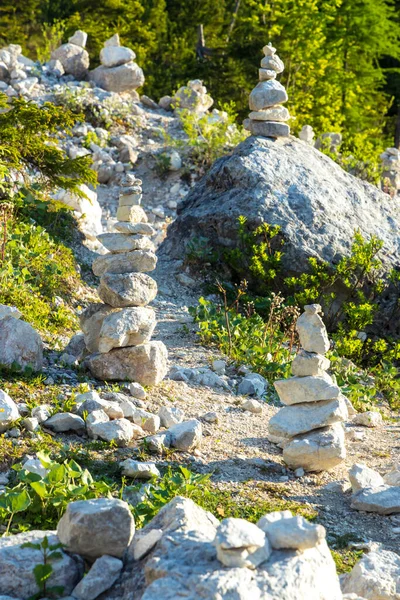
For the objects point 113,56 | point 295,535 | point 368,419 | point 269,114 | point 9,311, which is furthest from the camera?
point 113,56

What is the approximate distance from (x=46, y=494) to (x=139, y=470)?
0.79 m

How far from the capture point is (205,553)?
320cm

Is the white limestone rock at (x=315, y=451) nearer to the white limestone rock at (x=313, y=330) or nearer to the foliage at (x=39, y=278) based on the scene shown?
the white limestone rock at (x=313, y=330)

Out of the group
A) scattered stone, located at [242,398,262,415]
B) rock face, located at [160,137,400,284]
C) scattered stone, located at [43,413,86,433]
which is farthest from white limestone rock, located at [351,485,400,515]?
rock face, located at [160,137,400,284]

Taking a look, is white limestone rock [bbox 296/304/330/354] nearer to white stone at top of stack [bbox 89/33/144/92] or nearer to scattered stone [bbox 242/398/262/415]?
scattered stone [bbox 242/398/262/415]

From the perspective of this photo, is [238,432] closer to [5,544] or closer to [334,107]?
[5,544]

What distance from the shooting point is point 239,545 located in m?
3.05

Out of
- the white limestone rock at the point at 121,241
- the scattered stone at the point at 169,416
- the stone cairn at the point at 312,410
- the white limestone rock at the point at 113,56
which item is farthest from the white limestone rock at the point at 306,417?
the white limestone rock at the point at 113,56

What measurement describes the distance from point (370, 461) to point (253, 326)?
8.70ft

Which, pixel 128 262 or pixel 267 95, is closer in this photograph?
pixel 128 262

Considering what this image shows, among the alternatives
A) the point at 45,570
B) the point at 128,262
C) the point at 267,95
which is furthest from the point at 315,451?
the point at 267,95

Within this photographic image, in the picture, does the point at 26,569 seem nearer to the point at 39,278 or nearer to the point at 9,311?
the point at 9,311

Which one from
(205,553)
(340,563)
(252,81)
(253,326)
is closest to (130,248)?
(253,326)

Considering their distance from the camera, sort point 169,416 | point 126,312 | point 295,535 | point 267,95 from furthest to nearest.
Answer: point 267,95
point 126,312
point 169,416
point 295,535
